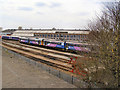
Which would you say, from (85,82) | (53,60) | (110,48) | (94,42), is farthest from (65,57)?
(110,48)

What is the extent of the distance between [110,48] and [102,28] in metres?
0.99

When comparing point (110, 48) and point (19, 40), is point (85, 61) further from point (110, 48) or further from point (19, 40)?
point (19, 40)

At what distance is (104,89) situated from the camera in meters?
5.49

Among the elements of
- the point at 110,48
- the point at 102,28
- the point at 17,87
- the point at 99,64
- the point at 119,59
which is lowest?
the point at 17,87

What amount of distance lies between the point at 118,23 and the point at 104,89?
2.96m

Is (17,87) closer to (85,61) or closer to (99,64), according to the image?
(85,61)

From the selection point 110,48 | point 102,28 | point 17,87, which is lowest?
point 17,87

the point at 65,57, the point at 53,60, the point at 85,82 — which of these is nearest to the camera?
the point at 85,82

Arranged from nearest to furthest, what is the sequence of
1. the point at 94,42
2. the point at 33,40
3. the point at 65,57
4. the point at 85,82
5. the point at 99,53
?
the point at 99,53, the point at 94,42, the point at 85,82, the point at 65,57, the point at 33,40

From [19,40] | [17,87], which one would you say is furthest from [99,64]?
[19,40]

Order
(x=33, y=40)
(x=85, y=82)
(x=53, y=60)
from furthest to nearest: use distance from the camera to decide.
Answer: (x=33, y=40) < (x=53, y=60) < (x=85, y=82)

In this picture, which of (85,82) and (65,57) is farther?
(65,57)

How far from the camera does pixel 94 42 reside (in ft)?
18.5

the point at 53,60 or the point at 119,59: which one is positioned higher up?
the point at 119,59
